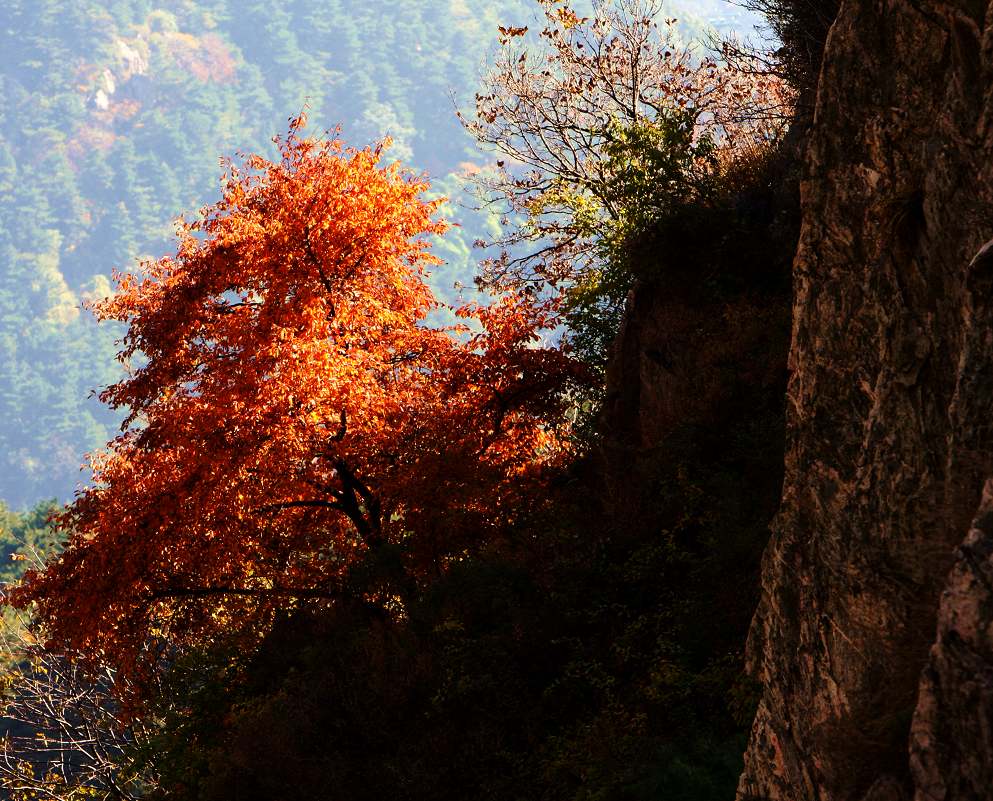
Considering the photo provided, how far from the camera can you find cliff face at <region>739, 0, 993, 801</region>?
356 cm

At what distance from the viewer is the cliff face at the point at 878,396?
3557mm

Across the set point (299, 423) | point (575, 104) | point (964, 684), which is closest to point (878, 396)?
point (964, 684)

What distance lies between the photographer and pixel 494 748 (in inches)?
296

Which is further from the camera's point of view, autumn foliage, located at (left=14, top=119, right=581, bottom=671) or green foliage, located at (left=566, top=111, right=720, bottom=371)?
green foliage, located at (left=566, top=111, right=720, bottom=371)

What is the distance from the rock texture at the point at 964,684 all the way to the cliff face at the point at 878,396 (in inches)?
5.7

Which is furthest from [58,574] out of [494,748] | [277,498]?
[494,748]

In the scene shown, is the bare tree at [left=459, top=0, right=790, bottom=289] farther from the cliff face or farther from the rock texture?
the rock texture

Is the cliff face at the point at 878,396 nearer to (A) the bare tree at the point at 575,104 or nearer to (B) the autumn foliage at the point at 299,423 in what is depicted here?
(B) the autumn foliage at the point at 299,423

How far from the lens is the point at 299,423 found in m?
10.6

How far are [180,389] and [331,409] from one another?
101 inches

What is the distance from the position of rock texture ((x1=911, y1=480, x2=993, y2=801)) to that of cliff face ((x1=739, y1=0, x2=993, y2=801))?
Answer: 0.14 meters

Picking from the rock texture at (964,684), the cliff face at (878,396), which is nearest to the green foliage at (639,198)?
the cliff face at (878,396)

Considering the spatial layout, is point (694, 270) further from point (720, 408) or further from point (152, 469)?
point (152, 469)

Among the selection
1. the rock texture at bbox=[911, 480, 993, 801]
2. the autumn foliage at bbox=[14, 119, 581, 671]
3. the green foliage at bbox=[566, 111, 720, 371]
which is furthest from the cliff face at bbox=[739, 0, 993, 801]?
the green foliage at bbox=[566, 111, 720, 371]
